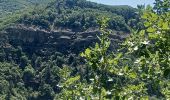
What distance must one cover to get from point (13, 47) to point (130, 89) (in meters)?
130

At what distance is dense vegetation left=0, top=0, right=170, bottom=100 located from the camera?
19.5ft

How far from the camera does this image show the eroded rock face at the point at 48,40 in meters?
135

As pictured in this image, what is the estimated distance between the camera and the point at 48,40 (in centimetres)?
13862

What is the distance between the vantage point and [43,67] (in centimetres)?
12875

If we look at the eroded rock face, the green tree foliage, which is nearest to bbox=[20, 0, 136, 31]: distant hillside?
the eroded rock face

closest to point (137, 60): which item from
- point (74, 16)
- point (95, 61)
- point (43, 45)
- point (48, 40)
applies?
point (95, 61)

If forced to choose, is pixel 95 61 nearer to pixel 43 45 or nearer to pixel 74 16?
pixel 43 45

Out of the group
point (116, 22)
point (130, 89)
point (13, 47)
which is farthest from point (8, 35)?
point (130, 89)

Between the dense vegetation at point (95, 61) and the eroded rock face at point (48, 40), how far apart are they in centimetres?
214

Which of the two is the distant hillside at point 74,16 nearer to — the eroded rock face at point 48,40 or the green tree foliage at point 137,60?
the eroded rock face at point 48,40

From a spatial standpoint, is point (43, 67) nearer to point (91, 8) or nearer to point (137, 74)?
point (91, 8)

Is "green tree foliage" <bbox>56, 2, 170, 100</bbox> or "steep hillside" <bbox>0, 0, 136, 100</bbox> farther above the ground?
"green tree foliage" <bbox>56, 2, 170, 100</bbox>

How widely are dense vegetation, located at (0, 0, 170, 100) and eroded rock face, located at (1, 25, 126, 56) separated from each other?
2142mm

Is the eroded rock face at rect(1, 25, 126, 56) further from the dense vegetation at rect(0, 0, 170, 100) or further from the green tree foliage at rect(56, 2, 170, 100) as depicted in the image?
the green tree foliage at rect(56, 2, 170, 100)
